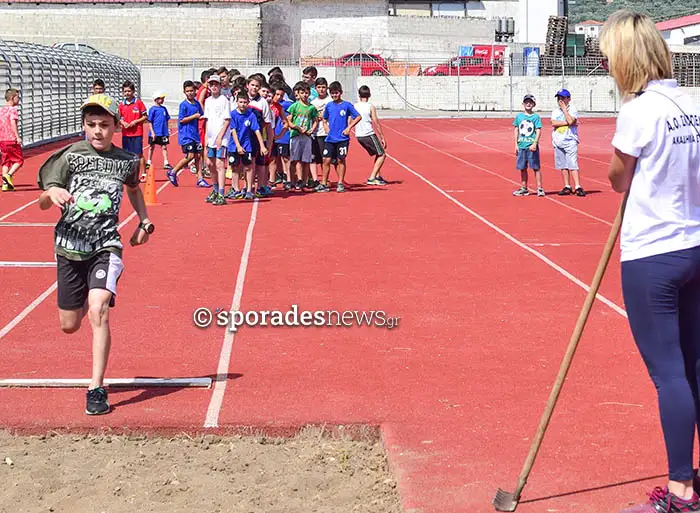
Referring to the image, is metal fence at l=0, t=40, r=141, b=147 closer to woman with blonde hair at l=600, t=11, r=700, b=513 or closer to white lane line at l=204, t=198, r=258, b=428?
white lane line at l=204, t=198, r=258, b=428

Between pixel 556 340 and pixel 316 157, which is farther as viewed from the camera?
pixel 316 157

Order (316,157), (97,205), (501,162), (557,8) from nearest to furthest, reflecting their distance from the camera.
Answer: (97,205)
(316,157)
(501,162)
(557,8)

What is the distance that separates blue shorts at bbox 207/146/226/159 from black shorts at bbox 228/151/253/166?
0.55ft

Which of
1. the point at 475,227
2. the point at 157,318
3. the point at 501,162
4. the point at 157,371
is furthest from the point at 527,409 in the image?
the point at 501,162

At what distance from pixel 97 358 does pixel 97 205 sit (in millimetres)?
908

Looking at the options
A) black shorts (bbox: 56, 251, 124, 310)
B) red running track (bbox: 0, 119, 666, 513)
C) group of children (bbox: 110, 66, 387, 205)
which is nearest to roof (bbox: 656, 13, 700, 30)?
group of children (bbox: 110, 66, 387, 205)

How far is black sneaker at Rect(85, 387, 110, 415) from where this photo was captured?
6664 millimetres

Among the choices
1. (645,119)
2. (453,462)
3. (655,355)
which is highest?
(645,119)

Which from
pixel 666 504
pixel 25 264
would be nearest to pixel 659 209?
pixel 666 504

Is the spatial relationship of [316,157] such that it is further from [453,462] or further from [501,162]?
[453,462]

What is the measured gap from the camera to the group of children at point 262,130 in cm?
1748

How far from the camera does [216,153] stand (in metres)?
17.4

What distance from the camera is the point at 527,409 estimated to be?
6738 millimetres

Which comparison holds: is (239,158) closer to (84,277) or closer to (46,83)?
(84,277)
